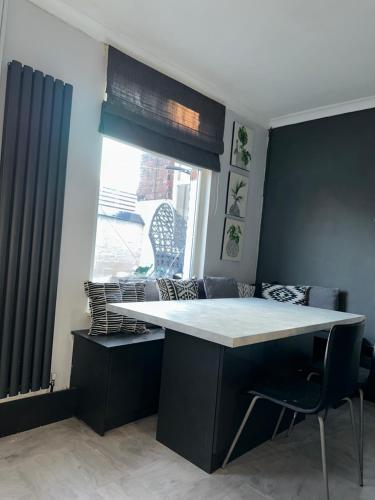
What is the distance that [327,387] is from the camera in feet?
4.97

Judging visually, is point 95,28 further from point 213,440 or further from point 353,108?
point 213,440

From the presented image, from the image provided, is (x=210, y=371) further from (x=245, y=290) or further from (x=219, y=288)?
(x=245, y=290)

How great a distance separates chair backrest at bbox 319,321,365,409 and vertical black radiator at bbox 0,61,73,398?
164 cm

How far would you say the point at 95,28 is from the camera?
2.45m

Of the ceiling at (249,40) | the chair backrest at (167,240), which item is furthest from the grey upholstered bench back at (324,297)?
the ceiling at (249,40)

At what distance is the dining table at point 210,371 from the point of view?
1.71 metres

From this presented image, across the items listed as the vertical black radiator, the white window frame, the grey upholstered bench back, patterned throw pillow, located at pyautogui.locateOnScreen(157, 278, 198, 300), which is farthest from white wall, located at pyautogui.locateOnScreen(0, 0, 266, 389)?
the grey upholstered bench back

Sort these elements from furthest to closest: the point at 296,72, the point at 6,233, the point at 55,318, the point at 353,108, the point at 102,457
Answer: the point at 353,108 < the point at 296,72 < the point at 55,318 < the point at 6,233 < the point at 102,457

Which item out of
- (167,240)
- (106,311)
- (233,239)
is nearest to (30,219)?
(106,311)

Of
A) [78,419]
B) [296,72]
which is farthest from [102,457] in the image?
[296,72]

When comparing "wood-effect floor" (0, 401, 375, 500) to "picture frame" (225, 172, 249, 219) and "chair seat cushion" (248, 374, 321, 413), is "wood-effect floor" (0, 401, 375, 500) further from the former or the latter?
"picture frame" (225, 172, 249, 219)

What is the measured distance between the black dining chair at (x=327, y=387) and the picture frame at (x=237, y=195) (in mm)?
2157

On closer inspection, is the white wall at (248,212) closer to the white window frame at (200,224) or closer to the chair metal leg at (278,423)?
the white window frame at (200,224)

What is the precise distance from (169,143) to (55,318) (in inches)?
66.1
